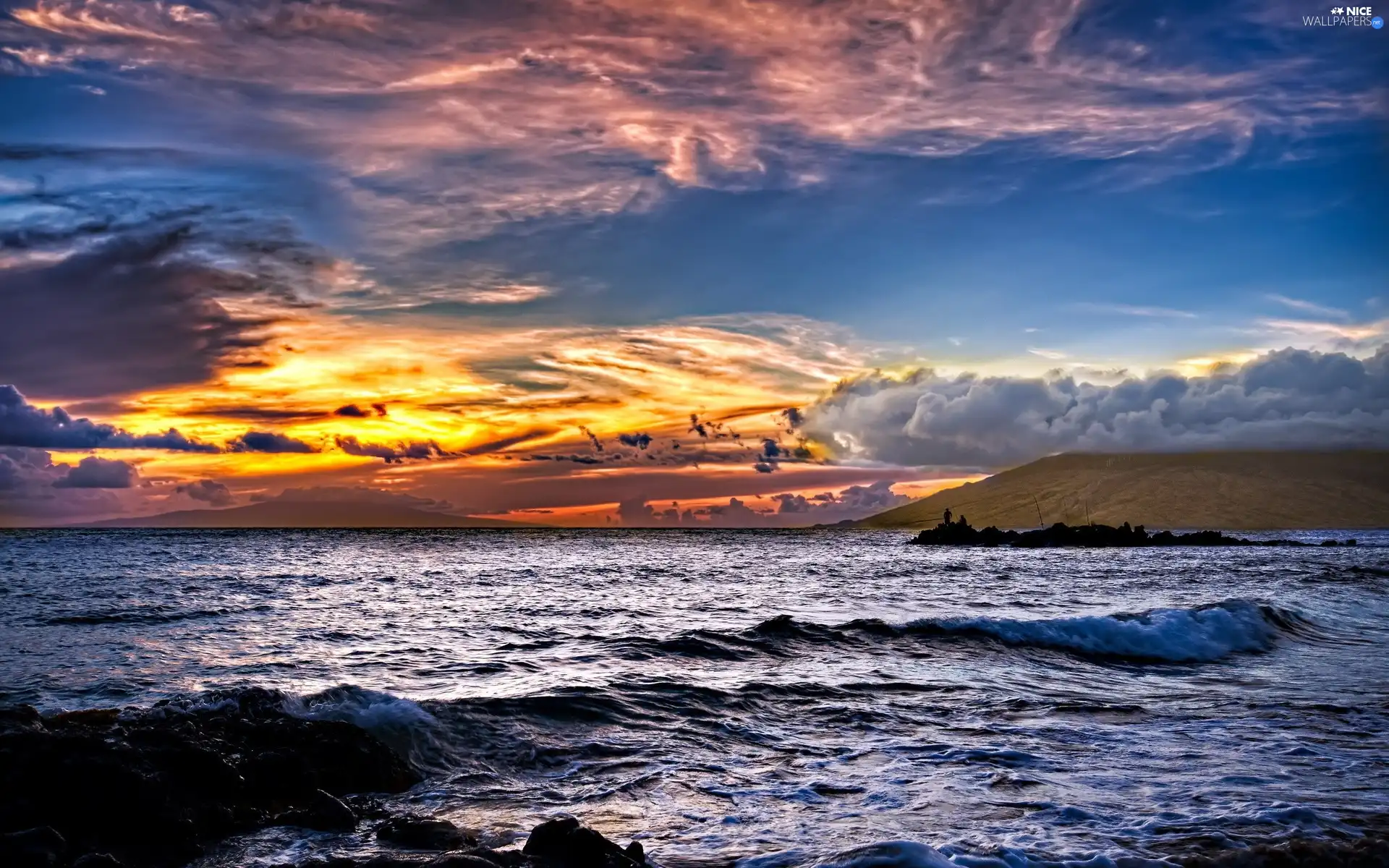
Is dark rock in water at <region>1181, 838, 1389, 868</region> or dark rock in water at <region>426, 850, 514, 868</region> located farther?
dark rock in water at <region>1181, 838, 1389, 868</region>

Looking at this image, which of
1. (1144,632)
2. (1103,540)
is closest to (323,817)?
(1144,632)

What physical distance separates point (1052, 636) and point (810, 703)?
9751 millimetres

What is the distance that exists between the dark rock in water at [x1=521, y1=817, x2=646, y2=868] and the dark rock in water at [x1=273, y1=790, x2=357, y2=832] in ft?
6.87

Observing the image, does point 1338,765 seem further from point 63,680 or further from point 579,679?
point 63,680

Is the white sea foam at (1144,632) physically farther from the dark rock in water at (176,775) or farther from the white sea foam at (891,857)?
the dark rock in water at (176,775)

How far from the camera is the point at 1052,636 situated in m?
20.2

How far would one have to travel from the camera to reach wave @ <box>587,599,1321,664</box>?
18219mm

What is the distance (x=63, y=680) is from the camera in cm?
1420

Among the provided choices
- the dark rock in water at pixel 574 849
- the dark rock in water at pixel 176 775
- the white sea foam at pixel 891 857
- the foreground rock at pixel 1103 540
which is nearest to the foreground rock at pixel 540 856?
the dark rock in water at pixel 574 849

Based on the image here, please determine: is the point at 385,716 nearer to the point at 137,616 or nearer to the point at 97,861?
the point at 97,861

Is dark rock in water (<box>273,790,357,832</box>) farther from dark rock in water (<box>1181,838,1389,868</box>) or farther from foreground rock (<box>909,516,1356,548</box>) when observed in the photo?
foreground rock (<box>909,516,1356,548</box>)

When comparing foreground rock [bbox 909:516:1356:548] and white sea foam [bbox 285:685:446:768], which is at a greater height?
white sea foam [bbox 285:685:446:768]

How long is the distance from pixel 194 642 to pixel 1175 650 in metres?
22.0

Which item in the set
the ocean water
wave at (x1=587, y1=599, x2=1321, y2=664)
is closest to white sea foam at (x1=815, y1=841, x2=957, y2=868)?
the ocean water
